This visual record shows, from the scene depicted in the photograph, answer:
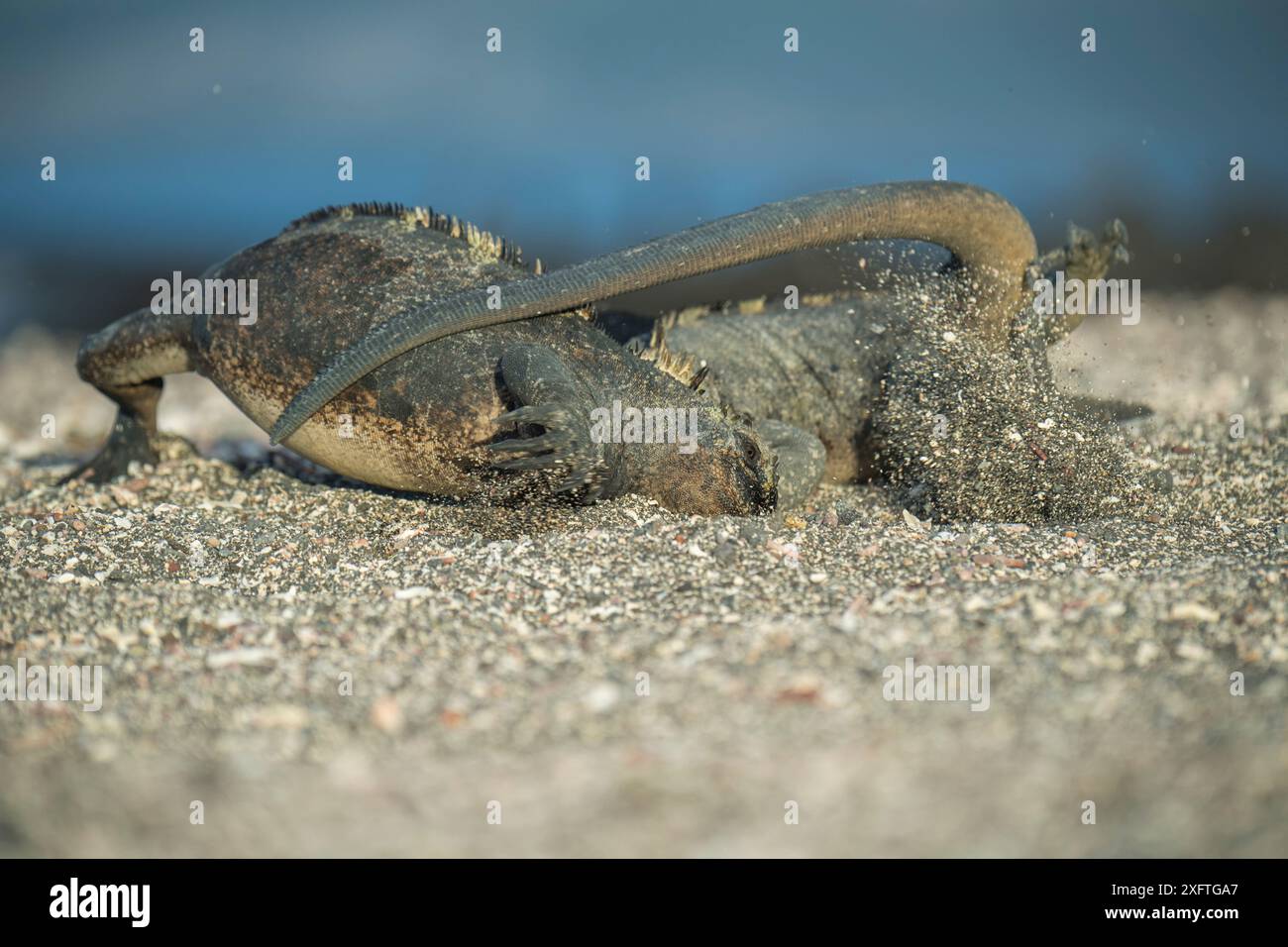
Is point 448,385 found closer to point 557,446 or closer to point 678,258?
point 557,446

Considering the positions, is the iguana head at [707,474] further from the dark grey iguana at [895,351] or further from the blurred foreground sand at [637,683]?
the dark grey iguana at [895,351]

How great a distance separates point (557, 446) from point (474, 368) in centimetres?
63

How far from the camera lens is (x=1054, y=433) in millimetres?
5258

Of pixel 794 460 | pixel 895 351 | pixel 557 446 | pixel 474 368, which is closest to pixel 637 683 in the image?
pixel 557 446

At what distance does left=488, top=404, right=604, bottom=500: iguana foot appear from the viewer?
4.29m

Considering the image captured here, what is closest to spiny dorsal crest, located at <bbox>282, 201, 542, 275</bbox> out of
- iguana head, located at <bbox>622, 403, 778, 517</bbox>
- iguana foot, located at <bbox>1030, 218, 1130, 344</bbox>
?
iguana head, located at <bbox>622, 403, 778, 517</bbox>

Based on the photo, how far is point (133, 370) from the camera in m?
5.96

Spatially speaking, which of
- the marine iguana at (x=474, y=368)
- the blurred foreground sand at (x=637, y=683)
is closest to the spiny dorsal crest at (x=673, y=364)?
the marine iguana at (x=474, y=368)

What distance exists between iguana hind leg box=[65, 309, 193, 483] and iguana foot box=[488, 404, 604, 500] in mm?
2207

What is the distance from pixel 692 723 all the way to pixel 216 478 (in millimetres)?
4321

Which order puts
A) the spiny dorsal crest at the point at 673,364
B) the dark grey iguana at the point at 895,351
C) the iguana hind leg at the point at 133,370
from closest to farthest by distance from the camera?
1. the dark grey iguana at the point at 895,351
2. the spiny dorsal crest at the point at 673,364
3. the iguana hind leg at the point at 133,370

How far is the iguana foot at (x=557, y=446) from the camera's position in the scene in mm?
4289
